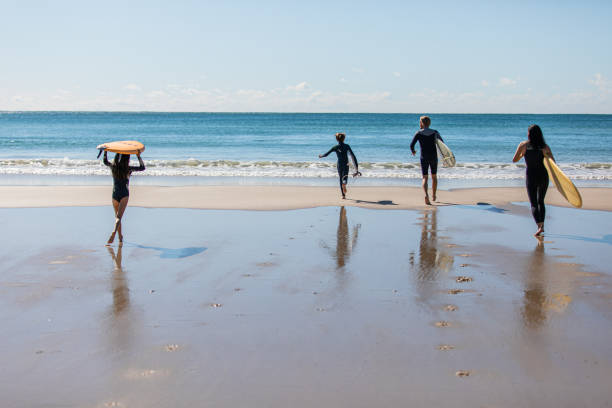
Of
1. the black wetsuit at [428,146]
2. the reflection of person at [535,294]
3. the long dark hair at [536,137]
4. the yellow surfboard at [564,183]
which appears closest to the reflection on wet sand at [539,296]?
the reflection of person at [535,294]

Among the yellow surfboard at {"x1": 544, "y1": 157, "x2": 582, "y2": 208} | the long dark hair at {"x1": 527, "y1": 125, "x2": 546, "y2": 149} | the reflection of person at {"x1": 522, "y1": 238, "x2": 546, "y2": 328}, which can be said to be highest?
the long dark hair at {"x1": 527, "y1": 125, "x2": 546, "y2": 149}

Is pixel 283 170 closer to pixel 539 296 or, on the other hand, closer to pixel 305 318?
pixel 539 296

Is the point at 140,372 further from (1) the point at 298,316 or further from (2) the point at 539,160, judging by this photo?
(2) the point at 539,160

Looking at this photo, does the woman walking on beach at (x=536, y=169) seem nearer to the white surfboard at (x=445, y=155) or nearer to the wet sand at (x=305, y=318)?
the wet sand at (x=305, y=318)

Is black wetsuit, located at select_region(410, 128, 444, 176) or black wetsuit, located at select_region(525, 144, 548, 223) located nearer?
black wetsuit, located at select_region(525, 144, 548, 223)

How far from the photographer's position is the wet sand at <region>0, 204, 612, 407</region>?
11.4 ft

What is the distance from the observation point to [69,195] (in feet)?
40.9

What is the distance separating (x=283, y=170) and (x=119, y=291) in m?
16.1

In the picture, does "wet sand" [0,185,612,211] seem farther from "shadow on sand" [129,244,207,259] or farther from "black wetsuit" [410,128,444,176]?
"shadow on sand" [129,244,207,259]

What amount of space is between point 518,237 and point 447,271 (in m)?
2.53

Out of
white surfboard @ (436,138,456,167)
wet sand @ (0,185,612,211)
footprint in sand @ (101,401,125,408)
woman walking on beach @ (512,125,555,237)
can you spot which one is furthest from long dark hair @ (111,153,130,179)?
white surfboard @ (436,138,456,167)

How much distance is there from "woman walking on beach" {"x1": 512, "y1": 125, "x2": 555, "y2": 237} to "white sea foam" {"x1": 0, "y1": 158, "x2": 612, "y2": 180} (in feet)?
32.6

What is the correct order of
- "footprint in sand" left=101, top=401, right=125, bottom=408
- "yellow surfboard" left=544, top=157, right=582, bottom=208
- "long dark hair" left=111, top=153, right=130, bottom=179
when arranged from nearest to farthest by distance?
1. "footprint in sand" left=101, top=401, right=125, bottom=408
2. "long dark hair" left=111, top=153, right=130, bottom=179
3. "yellow surfboard" left=544, top=157, right=582, bottom=208

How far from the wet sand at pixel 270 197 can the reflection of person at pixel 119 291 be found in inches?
175
